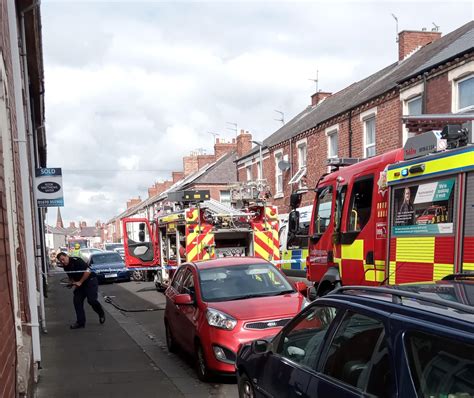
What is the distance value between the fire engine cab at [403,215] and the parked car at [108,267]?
14177 millimetres

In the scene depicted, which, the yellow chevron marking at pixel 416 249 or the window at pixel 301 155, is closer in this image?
the yellow chevron marking at pixel 416 249

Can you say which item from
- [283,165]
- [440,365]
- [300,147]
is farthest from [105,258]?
[440,365]

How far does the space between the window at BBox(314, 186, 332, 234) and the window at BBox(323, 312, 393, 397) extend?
4596 millimetres

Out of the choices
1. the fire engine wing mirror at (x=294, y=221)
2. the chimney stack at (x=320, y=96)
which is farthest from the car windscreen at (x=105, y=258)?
the fire engine wing mirror at (x=294, y=221)

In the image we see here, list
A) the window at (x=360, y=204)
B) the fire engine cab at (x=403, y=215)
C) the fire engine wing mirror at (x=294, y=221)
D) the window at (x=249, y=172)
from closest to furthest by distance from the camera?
the fire engine cab at (x=403, y=215) < the window at (x=360, y=204) < the fire engine wing mirror at (x=294, y=221) < the window at (x=249, y=172)

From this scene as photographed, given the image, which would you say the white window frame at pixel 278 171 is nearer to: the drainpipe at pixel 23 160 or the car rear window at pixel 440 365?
the drainpipe at pixel 23 160

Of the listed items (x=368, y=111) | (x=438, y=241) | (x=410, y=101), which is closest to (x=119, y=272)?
(x=368, y=111)

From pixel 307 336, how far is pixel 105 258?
1968cm

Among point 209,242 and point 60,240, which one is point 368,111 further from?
point 60,240

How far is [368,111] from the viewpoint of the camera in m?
18.1

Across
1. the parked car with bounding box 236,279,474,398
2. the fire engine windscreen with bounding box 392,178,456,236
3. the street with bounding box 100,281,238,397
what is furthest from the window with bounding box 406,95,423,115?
the parked car with bounding box 236,279,474,398

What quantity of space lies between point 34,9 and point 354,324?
292 inches

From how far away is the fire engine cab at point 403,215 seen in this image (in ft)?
15.8

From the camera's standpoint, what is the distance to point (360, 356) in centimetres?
272
